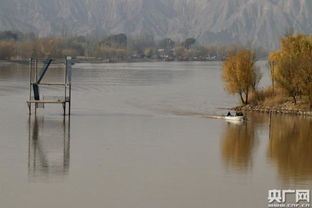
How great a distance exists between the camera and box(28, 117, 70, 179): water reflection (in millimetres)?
23848

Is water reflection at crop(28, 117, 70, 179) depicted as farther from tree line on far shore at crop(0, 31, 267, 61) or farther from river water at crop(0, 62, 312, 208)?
tree line on far shore at crop(0, 31, 267, 61)

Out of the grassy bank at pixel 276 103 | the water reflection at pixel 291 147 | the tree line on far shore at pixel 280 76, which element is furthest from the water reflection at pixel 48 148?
the tree line on far shore at pixel 280 76

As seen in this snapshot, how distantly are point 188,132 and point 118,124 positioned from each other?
3623 millimetres

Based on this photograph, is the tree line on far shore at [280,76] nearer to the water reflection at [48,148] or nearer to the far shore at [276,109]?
the far shore at [276,109]

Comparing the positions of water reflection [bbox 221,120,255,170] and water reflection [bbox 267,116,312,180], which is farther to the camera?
water reflection [bbox 221,120,255,170]

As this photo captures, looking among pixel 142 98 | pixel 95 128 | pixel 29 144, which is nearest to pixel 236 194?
pixel 29 144

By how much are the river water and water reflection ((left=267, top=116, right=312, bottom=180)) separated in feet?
0.12

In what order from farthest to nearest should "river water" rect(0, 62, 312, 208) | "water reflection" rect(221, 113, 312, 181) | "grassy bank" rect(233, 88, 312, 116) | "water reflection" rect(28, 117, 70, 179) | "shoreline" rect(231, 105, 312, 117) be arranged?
"grassy bank" rect(233, 88, 312, 116), "shoreline" rect(231, 105, 312, 117), "water reflection" rect(221, 113, 312, 181), "water reflection" rect(28, 117, 70, 179), "river water" rect(0, 62, 312, 208)

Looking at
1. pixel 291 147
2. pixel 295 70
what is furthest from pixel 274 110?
pixel 291 147

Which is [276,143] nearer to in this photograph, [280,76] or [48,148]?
[48,148]

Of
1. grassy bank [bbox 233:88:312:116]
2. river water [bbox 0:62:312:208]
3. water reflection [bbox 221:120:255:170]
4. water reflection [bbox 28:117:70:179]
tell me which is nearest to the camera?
river water [bbox 0:62:312:208]

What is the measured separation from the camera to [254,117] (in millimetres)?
38469

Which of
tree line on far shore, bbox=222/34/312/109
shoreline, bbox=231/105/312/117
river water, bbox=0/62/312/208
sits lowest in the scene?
river water, bbox=0/62/312/208

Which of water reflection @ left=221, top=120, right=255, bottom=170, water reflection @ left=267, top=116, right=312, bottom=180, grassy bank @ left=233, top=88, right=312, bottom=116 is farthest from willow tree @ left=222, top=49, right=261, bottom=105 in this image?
water reflection @ left=221, top=120, right=255, bottom=170
